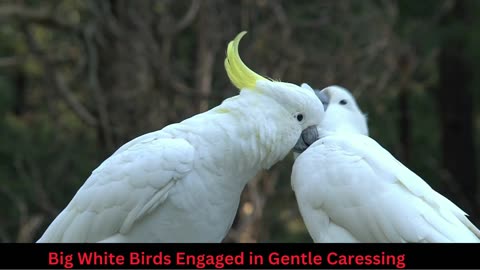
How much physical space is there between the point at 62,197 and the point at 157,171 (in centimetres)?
542

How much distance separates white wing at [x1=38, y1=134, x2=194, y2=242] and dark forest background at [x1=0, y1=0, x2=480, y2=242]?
89.7 inches

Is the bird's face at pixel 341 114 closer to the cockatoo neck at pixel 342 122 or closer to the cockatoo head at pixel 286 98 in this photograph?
the cockatoo neck at pixel 342 122

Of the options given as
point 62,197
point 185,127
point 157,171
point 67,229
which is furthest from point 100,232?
point 62,197

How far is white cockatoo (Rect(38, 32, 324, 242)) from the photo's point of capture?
293 centimetres

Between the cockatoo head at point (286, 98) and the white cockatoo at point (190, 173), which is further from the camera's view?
the cockatoo head at point (286, 98)

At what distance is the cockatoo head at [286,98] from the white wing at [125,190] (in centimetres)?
42

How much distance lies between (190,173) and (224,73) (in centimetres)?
410

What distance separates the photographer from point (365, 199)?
310 cm

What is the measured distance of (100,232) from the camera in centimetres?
298

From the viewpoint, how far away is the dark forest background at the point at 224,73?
20.9 ft
